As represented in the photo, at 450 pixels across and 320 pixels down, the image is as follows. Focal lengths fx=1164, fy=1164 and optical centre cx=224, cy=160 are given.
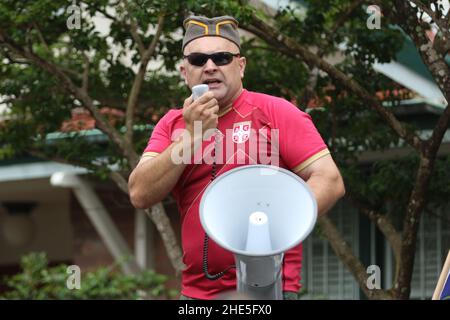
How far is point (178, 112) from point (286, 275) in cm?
76

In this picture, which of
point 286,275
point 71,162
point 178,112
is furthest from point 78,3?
point 286,275

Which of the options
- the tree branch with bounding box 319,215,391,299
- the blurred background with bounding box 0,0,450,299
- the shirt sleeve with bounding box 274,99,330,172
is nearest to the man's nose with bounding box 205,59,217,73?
the shirt sleeve with bounding box 274,99,330,172

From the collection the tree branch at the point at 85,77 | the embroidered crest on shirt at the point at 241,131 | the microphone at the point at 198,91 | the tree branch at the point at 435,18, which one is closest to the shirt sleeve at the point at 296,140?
the embroidered crest on shirt at the point at 241,131

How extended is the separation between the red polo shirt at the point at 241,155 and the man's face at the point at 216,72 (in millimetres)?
57

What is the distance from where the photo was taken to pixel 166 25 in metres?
8.20

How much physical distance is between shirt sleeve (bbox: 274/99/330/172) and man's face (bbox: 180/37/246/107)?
184mm

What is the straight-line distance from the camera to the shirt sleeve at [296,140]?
13.0 ft

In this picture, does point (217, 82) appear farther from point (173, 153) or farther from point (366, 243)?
point (366, 243)

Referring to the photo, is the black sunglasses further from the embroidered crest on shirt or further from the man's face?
the embroidered crest on shirt

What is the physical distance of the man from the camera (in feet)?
12.9

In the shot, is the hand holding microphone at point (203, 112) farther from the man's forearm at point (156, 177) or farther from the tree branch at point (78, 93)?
the tree branch at point (78, 93)

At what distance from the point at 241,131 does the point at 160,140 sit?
0.34 metres

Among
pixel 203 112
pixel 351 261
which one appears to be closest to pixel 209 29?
pixel 203 112

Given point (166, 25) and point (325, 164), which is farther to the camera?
point (166, 25)
